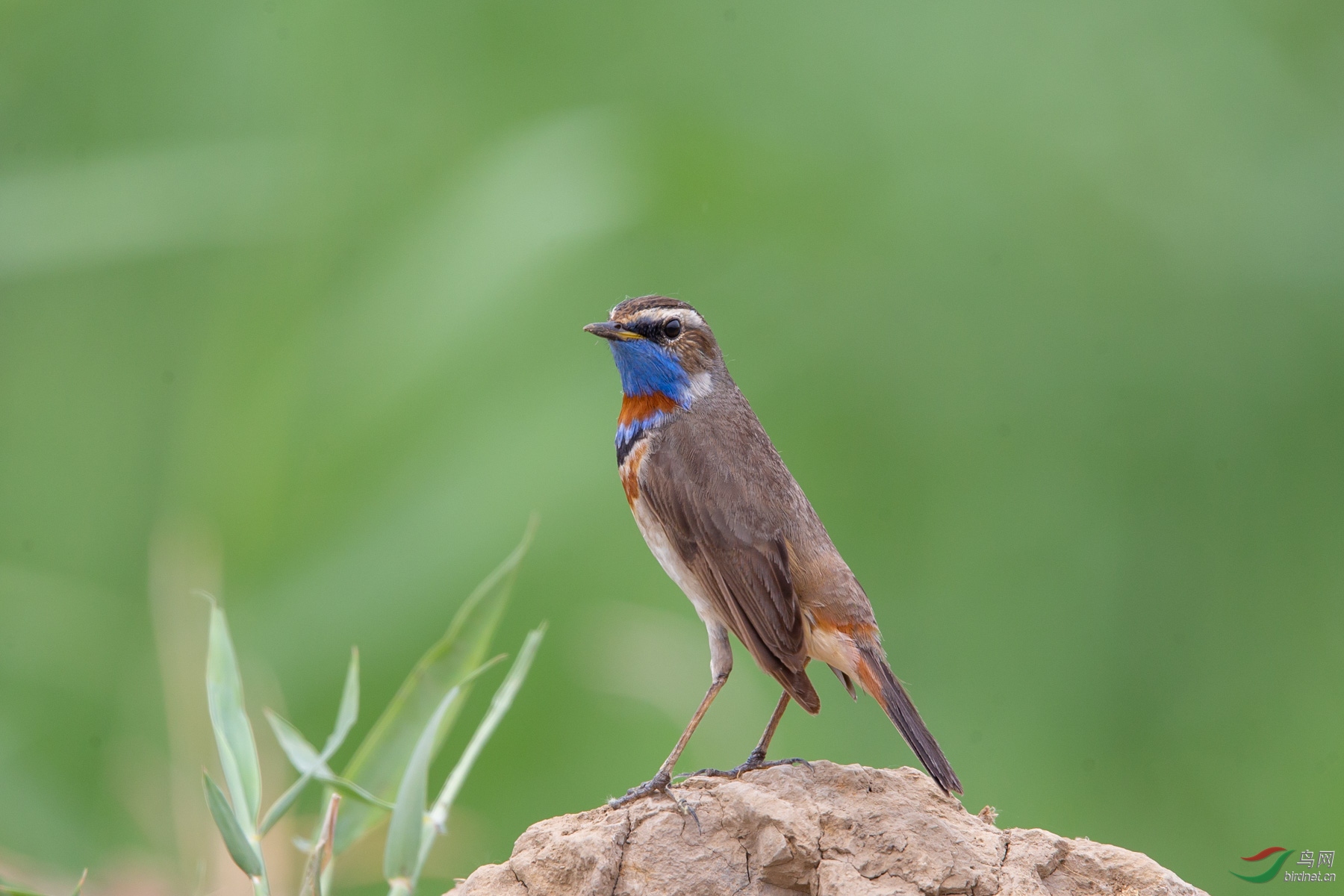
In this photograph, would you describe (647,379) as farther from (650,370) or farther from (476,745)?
(476,745)

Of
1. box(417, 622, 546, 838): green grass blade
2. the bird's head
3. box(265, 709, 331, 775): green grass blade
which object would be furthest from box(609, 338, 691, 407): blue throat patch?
box(265, 709, 331, 775): green grass blade

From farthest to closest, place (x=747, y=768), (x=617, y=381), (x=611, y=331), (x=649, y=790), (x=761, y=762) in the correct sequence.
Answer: (x=617, y=381)
(x=611, y=331)
(x=761, y=762)
(x=747, y=768)
(x=649, y=790)

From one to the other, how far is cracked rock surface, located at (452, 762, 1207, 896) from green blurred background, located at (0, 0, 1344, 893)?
83.7 inches

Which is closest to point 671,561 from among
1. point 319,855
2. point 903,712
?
point 903,712

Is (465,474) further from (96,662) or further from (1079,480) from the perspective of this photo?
(1079,480)

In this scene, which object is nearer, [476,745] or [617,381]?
[476,745]

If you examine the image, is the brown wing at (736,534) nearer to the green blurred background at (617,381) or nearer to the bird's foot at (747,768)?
the bird's foot at (747,768)

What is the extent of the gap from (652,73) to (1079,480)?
308cm

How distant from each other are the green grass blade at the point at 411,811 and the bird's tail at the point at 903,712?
93 centimetres

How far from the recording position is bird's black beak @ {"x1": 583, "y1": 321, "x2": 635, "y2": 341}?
10.6ft

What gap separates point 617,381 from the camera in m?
6.42

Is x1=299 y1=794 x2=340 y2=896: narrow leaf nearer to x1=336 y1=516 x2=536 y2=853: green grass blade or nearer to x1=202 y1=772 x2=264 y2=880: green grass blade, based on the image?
x1=202 y1=772 x2=264 y2=880: green grass blade

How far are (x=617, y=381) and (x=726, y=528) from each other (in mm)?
3338

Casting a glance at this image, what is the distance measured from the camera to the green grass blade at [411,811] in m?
2.75
